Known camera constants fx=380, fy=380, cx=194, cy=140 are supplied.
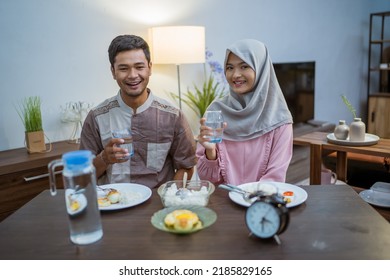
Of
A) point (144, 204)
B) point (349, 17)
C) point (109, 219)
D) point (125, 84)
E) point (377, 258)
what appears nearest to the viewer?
point (377, 258)

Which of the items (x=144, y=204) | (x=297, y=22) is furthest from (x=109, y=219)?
(x=297, y=22)

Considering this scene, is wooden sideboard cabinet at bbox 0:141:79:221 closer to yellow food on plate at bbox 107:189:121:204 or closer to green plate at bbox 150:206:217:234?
yellow food on plate at bbox 107:189:121:204

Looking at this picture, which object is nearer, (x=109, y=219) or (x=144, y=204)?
(x=109, y=219)

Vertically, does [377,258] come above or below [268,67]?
below

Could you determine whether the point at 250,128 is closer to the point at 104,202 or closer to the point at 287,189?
the point at 287,189

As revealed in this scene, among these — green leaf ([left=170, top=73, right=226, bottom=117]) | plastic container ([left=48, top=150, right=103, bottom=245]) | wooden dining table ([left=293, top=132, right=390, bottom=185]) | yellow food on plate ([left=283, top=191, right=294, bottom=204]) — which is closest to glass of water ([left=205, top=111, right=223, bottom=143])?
yellow food on plate ([left=283, top=191, right=294, bottom=204])

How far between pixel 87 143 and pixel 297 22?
3.62 meters

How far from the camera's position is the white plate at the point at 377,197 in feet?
7.85

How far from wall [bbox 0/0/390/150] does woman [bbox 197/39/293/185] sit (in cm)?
142

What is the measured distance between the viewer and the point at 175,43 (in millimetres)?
2895

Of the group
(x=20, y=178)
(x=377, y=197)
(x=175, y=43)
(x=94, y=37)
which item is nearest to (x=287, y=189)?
(x=377, y=197)

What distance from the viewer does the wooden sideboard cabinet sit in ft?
6.93
